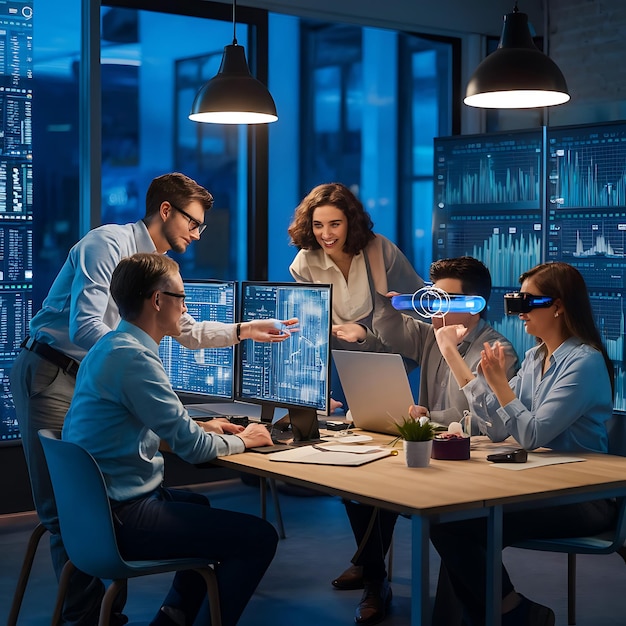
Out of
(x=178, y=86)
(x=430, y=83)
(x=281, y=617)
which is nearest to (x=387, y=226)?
(x=430, y=83)

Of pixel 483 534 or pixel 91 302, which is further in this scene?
pixel 91 302

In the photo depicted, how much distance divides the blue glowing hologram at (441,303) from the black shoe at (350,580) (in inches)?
50.2

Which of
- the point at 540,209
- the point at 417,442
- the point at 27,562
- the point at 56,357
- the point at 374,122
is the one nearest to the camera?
the point at 417,442

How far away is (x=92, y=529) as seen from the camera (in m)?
2.75

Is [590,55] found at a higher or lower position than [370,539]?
higher

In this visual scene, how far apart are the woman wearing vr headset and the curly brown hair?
4.50ft

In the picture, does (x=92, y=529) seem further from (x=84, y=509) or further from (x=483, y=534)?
(x=483, y=534)

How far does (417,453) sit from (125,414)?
823 mm

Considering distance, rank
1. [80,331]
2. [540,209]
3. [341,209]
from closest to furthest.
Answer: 1. [80,331]
2. [341,209]
3. [540,209]

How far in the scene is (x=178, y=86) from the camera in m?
6.16

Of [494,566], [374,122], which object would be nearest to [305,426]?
[494,566]

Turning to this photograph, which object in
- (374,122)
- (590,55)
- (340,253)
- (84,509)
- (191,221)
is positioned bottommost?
(84,509)

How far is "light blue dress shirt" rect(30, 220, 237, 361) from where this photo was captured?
3.48m

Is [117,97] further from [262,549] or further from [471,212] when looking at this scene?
[262,549]
